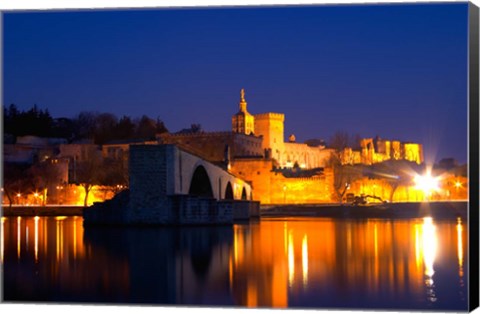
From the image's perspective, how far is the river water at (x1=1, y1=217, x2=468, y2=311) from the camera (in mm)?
8578

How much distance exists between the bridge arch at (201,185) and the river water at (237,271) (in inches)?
323

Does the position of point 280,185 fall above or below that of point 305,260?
above

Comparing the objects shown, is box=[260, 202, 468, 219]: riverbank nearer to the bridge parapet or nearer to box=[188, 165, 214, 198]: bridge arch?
box=[188, 165, 214, 198]: bridge arch

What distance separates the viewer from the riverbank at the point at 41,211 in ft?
123

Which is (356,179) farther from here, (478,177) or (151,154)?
(478,177)

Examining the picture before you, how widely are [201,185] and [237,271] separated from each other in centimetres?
1541

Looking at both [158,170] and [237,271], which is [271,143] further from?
[237,271]

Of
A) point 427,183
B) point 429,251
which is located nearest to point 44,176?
point 427,183

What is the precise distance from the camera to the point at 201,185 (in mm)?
26250

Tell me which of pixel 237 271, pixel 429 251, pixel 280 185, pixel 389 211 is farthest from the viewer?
pixel 280 185

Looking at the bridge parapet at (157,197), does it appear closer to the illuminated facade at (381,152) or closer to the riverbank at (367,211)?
the riverbank at (367,211)

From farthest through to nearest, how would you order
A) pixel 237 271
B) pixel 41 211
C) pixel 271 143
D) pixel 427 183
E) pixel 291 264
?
pixel 271 143 < pixel 427 183 < pixel 41 211 < pixel 291 264 < pixel 237 271

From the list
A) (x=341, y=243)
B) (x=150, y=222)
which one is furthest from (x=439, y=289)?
(x=150, y=222)

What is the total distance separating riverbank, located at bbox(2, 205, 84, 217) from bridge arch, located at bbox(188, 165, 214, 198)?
13773 mm
